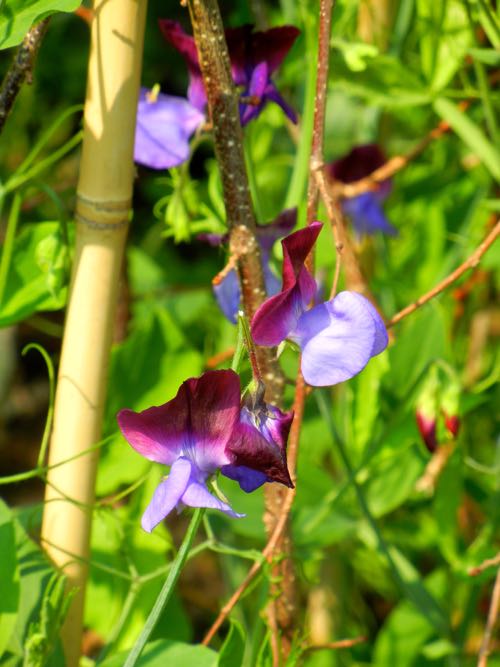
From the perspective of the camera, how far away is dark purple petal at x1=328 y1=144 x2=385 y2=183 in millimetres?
1225

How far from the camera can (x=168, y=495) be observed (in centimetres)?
57

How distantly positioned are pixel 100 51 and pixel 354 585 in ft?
3.44

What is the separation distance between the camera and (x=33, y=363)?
7.37 ft

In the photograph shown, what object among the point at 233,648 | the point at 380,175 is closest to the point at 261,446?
the point at 233,648

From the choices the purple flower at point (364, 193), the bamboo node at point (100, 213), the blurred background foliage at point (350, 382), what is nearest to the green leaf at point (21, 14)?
the blurred background foliage at point (350, 382)

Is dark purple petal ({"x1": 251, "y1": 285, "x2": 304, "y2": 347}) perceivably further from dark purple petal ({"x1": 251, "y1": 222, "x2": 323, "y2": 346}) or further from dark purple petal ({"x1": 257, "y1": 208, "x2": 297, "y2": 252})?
dark purple petal ({"x1": 257, "y1": 208, "x2": 297, "y2": 252})

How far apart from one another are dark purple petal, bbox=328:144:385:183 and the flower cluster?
1.44 ft

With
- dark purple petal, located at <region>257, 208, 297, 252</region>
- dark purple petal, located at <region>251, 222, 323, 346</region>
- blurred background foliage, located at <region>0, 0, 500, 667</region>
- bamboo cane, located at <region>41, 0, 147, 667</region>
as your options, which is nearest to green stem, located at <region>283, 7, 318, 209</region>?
blurred background foliage, located at <region>0, 0, 500, 667</region>

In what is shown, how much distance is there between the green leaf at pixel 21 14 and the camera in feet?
2.04

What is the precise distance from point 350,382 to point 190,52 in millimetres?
382

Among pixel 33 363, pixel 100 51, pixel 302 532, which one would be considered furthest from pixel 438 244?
pixel 33 363

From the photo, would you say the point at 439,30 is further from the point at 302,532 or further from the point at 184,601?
the point at 184,601

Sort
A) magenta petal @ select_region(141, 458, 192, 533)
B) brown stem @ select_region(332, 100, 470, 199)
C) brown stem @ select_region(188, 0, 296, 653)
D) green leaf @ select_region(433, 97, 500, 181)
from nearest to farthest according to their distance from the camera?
1. magenta petal @ select_region(141, 458, 192, 533)
2. brown stem @ select_region(188, 0, 296, 653)
3. green leaf @ select_region(433, 97, 500, 181)
4. brown stem @ select_region(332, 100, 470, 199)

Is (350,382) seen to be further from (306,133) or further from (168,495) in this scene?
(168,495)
